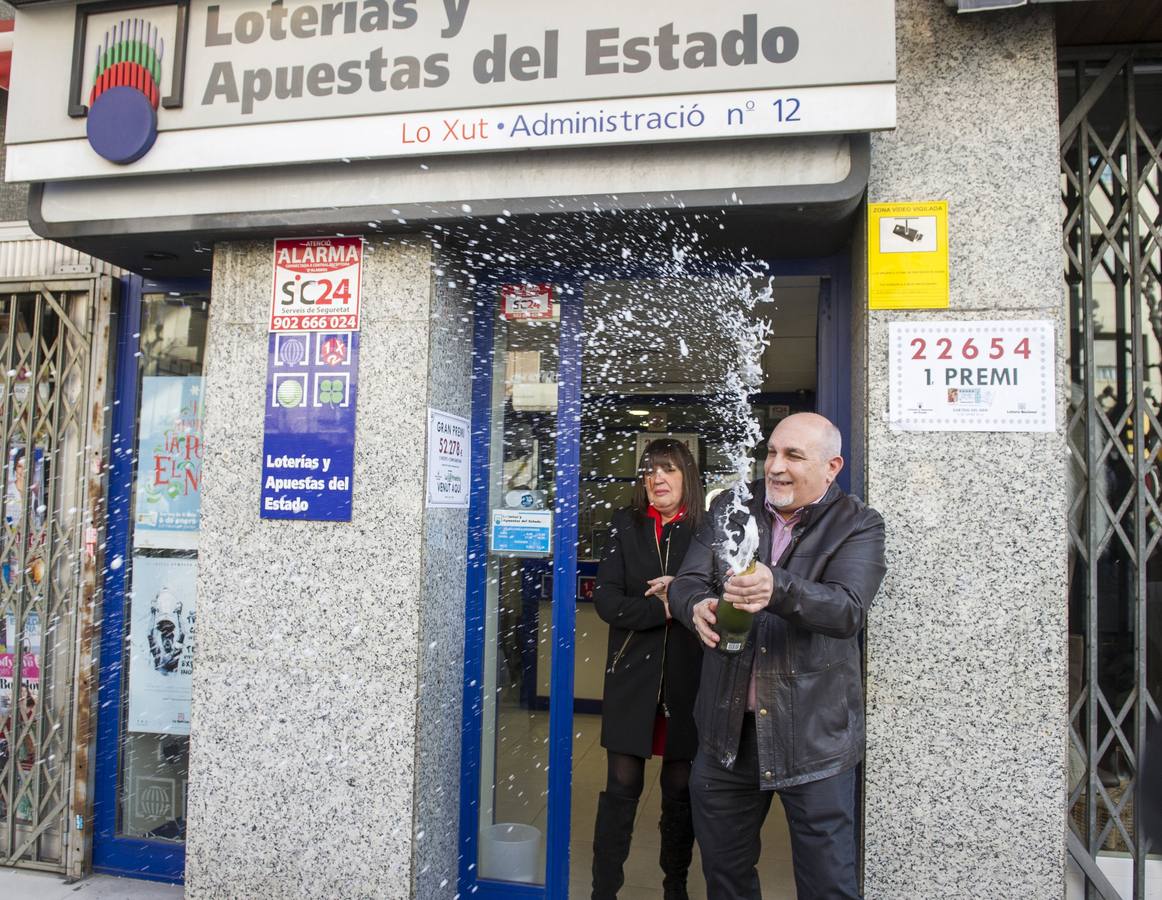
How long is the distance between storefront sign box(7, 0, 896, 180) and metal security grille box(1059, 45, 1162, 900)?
1113 mm

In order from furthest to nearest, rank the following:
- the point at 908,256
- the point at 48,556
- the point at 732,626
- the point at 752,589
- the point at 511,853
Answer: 1. the point at 48,556
2. the point at 511,853
3. the point at 908,256
4. the point at 732,626
5. the point at 752,589

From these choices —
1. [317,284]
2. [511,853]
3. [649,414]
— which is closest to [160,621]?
[317,284]

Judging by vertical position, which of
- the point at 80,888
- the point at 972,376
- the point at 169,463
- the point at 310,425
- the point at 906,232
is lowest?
the point at 80,888

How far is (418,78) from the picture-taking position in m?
3.39

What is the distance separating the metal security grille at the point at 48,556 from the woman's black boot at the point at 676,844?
3.00m

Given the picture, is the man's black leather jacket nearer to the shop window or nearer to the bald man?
the bald man

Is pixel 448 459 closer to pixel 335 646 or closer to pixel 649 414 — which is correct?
pixel 335 646

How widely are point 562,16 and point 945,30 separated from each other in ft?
4.96

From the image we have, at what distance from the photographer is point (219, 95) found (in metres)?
3.56

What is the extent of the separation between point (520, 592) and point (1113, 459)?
2.68m

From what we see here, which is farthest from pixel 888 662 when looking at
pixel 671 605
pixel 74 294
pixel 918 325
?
pixel 74 294

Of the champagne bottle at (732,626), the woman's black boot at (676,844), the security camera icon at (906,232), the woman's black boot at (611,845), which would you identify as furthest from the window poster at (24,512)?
the security camera icon at (906,232)

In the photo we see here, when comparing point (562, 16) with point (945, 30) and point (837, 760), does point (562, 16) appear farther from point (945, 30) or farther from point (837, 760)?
point (837, 760)

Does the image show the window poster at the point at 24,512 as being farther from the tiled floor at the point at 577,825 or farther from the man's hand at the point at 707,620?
the man's hand at the point at 707,620
